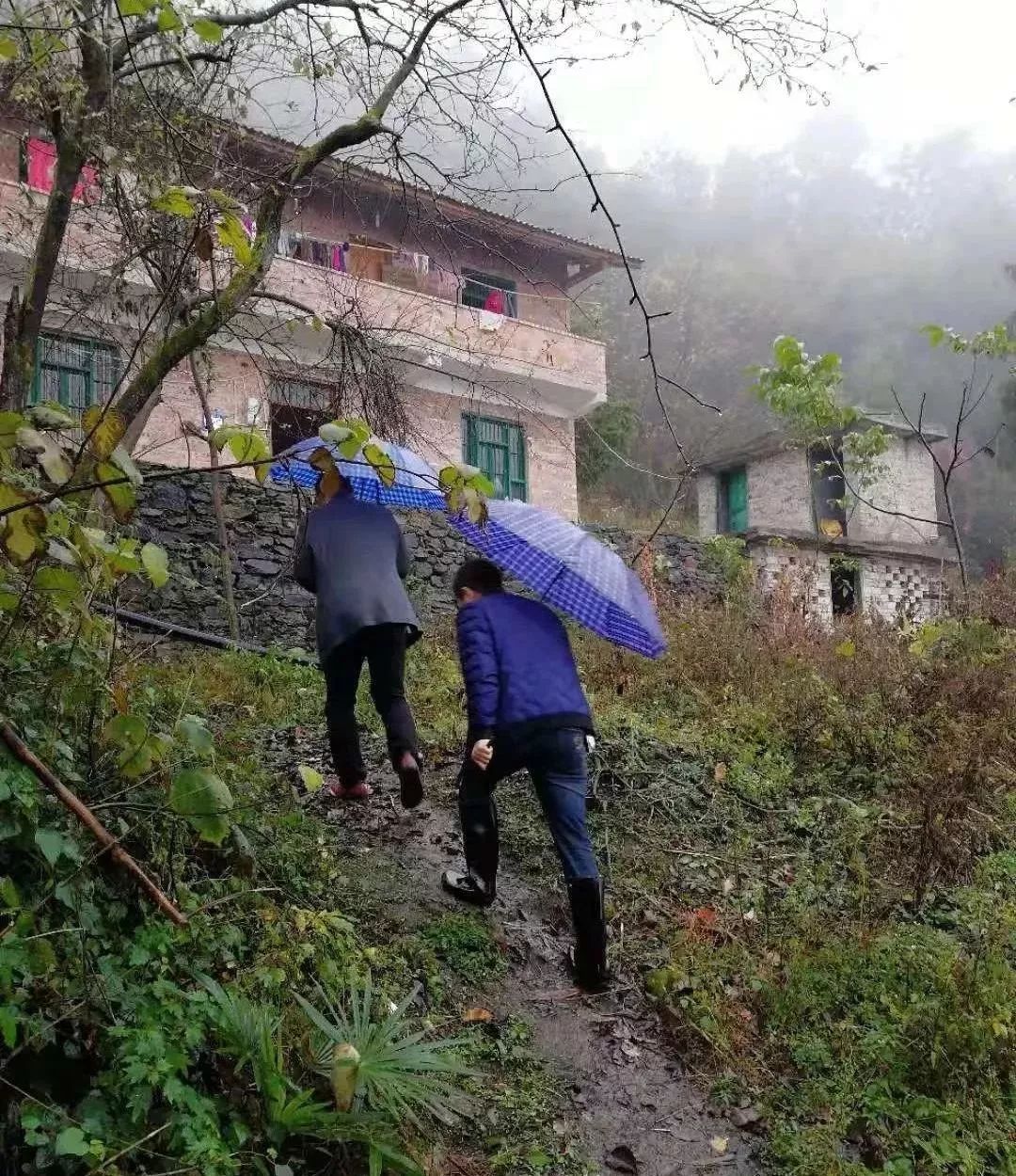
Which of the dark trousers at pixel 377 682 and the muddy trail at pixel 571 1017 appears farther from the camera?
the dark trousers at pixel 377 682

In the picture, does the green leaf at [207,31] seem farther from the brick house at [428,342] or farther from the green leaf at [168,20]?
the brick house at [428,342]

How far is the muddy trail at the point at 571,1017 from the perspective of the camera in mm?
3559

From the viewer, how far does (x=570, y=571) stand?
4500 millimetres

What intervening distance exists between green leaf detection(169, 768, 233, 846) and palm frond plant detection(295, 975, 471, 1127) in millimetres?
774

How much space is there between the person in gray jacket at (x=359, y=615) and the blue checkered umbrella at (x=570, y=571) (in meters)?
0.53

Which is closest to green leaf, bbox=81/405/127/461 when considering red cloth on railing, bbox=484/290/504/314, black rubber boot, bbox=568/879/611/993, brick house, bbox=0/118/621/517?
black rubber boot, bbox=568/879/611/993

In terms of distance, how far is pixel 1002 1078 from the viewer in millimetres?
3734

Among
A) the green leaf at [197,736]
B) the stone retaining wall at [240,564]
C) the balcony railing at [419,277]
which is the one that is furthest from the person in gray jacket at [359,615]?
the balcony railing at [419,277]

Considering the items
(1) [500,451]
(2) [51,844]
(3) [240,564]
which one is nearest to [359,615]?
(2) [51,844]

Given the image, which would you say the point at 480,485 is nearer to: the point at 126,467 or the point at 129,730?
the point at 126,467

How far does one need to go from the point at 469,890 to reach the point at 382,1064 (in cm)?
158

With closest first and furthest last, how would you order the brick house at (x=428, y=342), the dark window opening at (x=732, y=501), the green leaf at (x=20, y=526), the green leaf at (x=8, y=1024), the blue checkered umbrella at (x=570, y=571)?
the green leaf at (x=20, y=526) < the green leaf at (x=8, y=1024) < the blue checkered umbrella at (x=570, y=571) < the brick house at (x=428, y=342) < the dark window opening at (x=732, y=501)

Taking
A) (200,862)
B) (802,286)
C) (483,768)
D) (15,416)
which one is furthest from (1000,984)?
(802,286)

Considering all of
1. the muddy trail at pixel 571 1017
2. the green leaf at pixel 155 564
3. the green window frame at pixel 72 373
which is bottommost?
the muddy trail at pixel 571 1017
